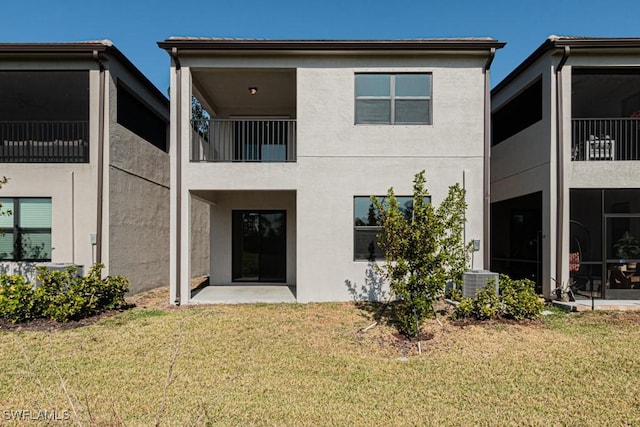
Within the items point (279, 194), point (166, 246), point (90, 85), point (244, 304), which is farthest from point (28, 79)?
point (244, 304)

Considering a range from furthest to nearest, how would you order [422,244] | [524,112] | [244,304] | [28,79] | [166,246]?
[166,246]
[524,112]
[28,79]
[244,304]
[422,244]

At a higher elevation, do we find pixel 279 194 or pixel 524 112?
pixel 524 112

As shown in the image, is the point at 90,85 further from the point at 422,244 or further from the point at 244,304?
the point at 422,244

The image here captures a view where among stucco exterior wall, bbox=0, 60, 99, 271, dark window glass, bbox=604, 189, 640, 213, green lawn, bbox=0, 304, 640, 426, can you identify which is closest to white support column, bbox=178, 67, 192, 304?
green lawn, bbox=0, 304, 640, 426

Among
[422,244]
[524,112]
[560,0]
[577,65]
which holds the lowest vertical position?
[422,244]

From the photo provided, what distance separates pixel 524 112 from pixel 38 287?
13.8 m

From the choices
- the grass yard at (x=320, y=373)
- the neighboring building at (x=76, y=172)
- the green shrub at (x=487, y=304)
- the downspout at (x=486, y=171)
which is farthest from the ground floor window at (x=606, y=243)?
the neighboring building at (x=76, y=172)

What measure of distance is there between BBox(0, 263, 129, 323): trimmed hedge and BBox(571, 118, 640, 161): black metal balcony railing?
12.8 m

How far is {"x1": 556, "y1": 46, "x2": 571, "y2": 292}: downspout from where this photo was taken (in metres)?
8.90

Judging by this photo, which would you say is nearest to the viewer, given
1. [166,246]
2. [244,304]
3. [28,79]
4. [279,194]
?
[244,304]

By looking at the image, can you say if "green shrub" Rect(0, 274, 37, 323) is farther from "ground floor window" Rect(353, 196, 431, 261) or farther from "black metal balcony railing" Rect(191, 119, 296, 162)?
"ground floor window" Rect(353, 196, 431, 261)

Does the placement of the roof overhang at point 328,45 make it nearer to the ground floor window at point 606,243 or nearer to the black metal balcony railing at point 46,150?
the black metal balcony railing at point 46,150

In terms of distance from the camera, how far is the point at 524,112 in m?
11.0

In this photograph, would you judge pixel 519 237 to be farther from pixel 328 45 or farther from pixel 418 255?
pixel 328 45
